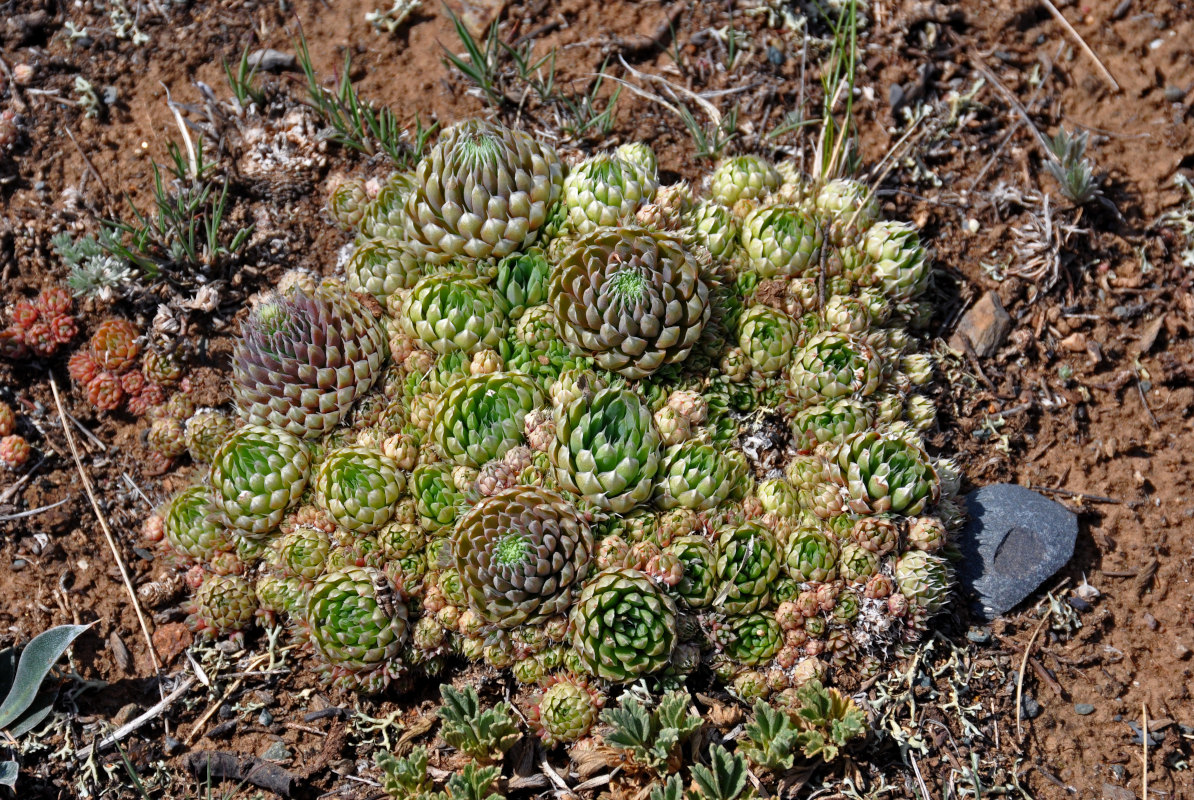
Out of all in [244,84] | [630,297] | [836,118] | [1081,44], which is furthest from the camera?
[1081,44]

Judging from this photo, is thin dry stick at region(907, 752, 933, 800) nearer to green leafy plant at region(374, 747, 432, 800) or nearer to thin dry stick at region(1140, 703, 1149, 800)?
thin dry stick at region(1140, 703, 1149, 800)

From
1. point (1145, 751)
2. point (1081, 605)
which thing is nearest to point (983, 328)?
point (1081, 605)

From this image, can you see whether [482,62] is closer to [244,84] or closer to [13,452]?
[244,84]

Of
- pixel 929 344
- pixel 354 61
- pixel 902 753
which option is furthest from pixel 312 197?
pixel 902 753

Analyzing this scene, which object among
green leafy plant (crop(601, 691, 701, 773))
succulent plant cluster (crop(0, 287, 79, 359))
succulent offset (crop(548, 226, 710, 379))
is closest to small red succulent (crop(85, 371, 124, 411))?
succulent plant cluster (crop(0, 287, 79, 359))

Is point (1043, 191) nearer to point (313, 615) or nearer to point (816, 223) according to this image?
point (816, 223)

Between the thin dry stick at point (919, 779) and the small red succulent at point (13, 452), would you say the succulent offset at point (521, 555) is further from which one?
the small red succulent at point (13, 452)
